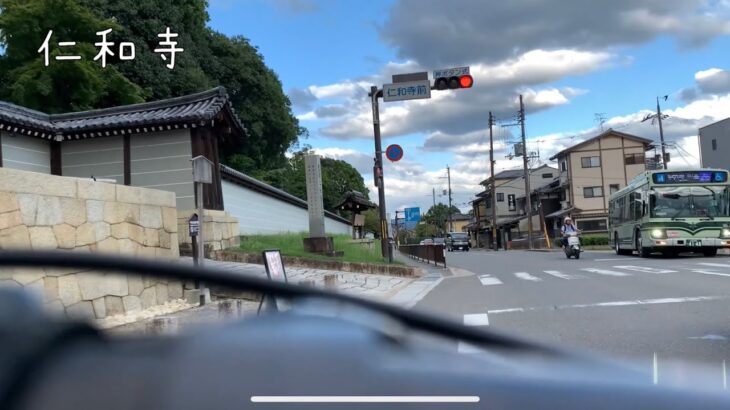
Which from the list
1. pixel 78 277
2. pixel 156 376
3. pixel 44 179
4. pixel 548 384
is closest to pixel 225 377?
pixel 156 376

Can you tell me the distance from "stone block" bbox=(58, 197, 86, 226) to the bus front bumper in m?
15.9

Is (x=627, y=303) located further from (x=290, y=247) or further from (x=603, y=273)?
(x=290, y=247)

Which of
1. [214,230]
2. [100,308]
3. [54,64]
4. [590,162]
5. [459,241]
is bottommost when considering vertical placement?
[459,241]

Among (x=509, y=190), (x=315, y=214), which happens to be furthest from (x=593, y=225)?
(x=315, y=214)

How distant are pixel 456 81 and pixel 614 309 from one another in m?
8.61

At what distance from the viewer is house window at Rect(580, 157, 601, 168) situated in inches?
1940

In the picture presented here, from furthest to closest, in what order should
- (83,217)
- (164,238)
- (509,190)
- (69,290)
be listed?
1. (509,190)
2. (164,238)
3. (83,217)
4. (69,290)

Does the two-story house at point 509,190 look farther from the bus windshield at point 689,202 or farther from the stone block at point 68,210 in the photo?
the stone block at point 68,210

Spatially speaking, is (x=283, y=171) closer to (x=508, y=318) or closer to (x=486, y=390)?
(x=508, y=318)

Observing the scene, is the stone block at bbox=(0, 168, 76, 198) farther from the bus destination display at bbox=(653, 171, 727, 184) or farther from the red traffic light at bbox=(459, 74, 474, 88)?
the bus destination display at bbox=(653, 171, 727, 184)

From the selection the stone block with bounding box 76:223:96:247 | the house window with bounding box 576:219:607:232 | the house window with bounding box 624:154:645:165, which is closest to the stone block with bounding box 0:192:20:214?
the stone block with bounding box 76:223:96:247

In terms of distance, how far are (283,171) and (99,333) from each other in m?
34.4

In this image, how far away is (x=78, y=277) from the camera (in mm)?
1271

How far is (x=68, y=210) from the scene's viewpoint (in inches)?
336
